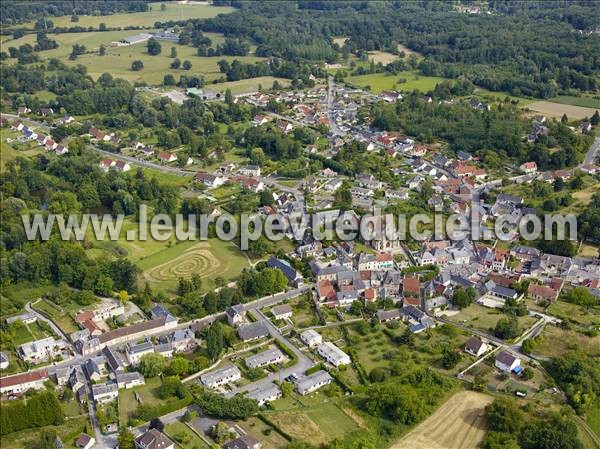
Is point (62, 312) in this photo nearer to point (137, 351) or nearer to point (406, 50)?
point (137, 351)

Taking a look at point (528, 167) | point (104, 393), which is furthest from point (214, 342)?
point (528, 167)

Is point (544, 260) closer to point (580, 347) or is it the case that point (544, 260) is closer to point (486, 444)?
point (580, 347)

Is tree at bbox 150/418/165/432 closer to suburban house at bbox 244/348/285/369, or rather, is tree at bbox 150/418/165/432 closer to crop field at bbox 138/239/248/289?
suburban house at bbox 244/348/285/369

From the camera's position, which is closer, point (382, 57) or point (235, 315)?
point (235, 315)

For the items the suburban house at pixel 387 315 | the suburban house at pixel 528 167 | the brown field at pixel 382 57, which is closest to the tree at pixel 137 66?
the brown field at pixel 382 57

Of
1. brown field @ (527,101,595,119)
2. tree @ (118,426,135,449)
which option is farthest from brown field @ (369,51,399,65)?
tree @ (118,426,135,449)

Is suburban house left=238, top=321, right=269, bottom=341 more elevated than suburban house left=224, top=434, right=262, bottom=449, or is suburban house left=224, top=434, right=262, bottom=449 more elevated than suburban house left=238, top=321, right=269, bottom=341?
suburban house left=238, top=321, right=269, bottom=341
